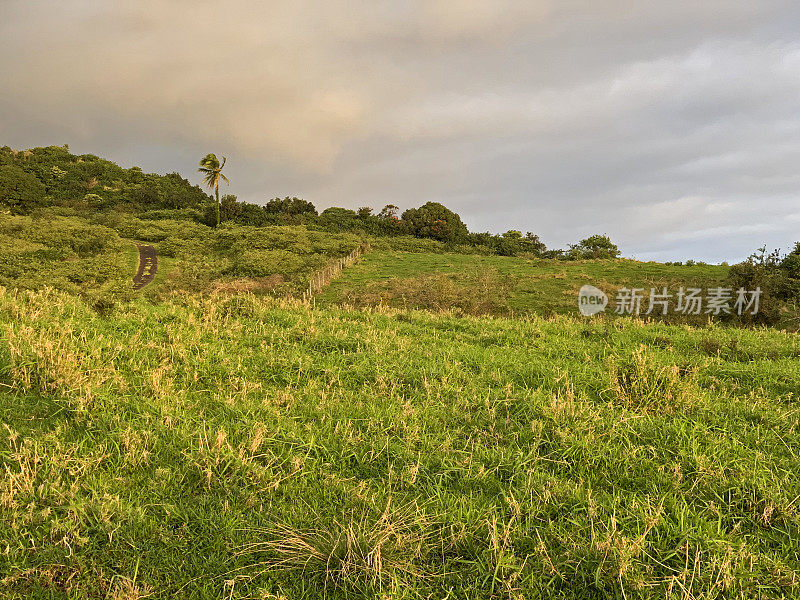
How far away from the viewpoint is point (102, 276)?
31750mm

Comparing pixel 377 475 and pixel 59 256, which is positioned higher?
pixel 59 256

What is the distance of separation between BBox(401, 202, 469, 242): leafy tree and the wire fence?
29.1 m

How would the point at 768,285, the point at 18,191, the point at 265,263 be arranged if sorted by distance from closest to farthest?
the point at 768,285 → the point at 265,263 → the point at 18,191

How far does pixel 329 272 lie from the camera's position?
38.1 metres

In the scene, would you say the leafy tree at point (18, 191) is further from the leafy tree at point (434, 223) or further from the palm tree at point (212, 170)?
the leafy tree at point (434, 223)

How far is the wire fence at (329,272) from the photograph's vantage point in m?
32.2

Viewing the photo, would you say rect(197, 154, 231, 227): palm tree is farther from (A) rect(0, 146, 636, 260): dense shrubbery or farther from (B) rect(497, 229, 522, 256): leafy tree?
(B) rect(497, 229, 522, 256): leafy tree

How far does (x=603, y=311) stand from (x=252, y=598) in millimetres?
28208

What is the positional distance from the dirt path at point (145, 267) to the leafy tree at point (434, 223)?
154 feet

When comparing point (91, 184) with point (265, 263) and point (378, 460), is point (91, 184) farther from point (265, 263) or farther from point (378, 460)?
point (378, 460)

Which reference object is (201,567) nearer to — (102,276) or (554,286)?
(554,286)

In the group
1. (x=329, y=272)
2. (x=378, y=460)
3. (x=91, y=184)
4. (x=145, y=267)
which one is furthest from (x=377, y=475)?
(x=91, y=184)

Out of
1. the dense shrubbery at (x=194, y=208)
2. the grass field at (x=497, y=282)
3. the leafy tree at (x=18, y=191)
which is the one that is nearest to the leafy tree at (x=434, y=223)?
the dense shrubbery at (x=194, y=208)

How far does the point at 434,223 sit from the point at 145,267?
53.5 m
